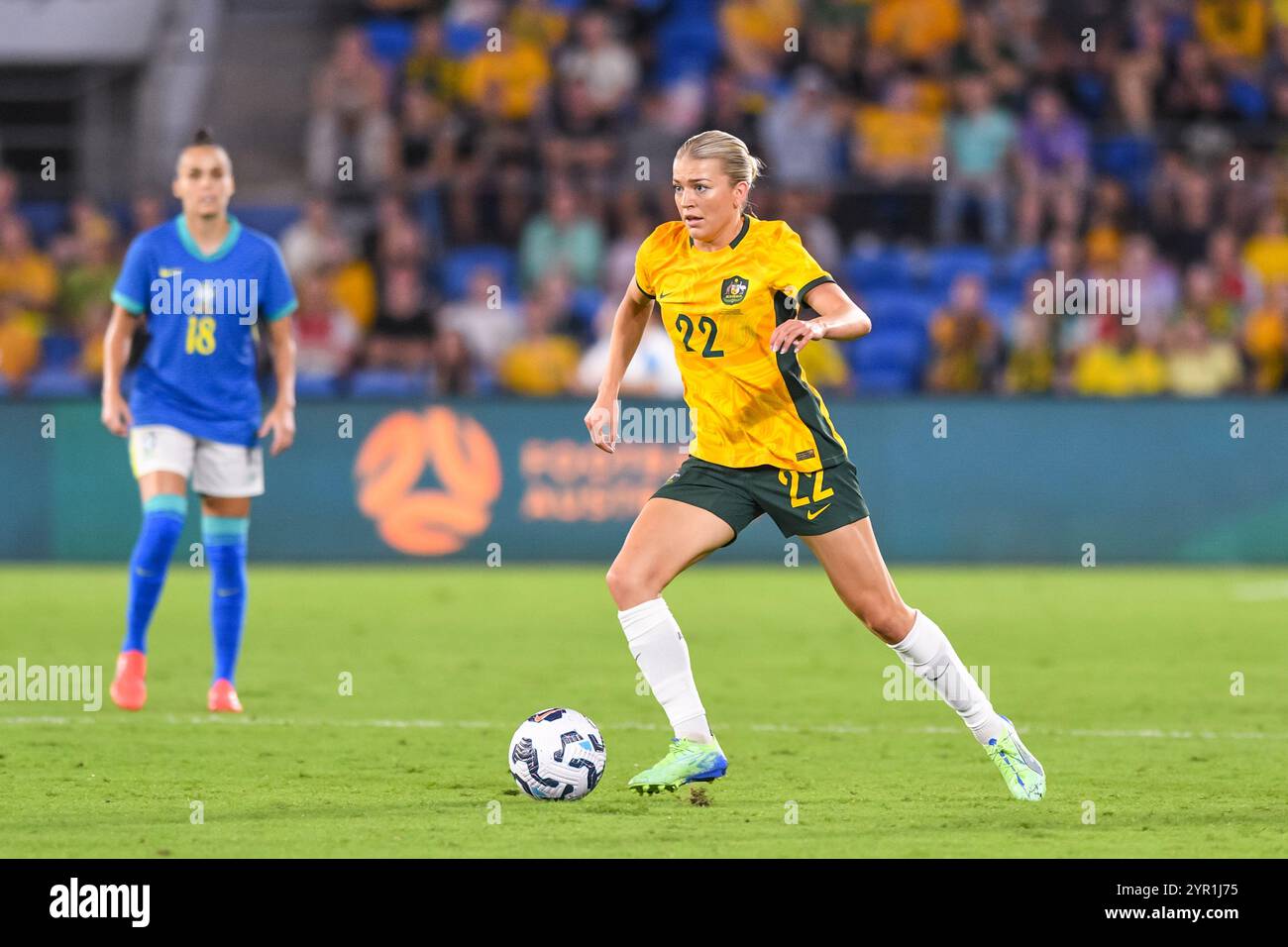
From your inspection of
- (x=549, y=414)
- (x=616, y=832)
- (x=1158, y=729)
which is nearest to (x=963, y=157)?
(x=549, y=414)

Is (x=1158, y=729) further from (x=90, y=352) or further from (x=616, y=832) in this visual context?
(x=90, y=352)

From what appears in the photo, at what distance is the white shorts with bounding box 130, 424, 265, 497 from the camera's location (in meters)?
9.35

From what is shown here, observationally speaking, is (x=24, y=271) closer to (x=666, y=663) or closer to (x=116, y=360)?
(x=116, y=360)

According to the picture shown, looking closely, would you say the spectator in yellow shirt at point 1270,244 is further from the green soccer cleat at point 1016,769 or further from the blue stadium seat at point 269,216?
the green soccer cleat at point 1016,769

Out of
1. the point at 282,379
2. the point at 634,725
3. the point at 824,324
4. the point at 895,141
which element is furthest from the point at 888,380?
the point at 824,324

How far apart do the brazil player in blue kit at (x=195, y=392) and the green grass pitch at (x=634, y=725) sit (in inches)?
19.0

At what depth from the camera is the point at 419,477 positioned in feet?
55.1

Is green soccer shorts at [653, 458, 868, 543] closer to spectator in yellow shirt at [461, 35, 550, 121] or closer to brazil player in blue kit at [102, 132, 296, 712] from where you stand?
brazil player in blue kit at [102, 132, 296, 712]

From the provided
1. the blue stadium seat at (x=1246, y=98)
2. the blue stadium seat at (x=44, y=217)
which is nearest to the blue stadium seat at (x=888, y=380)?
the blue stadium seat at (x=1246, y=98)

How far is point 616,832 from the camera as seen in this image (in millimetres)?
6500

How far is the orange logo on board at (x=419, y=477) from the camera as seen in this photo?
1673 cm

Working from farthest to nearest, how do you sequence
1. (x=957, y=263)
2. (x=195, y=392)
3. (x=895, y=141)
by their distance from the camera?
(x=895, y=141)
(x=957, y=263)
(x=195, y=392)

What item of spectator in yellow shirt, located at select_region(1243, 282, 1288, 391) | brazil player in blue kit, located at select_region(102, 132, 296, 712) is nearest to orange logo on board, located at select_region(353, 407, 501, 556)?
spectator in yellow shirt, located at select_region(1243, 282, 1288, 391)

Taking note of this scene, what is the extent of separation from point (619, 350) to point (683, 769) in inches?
57.0
